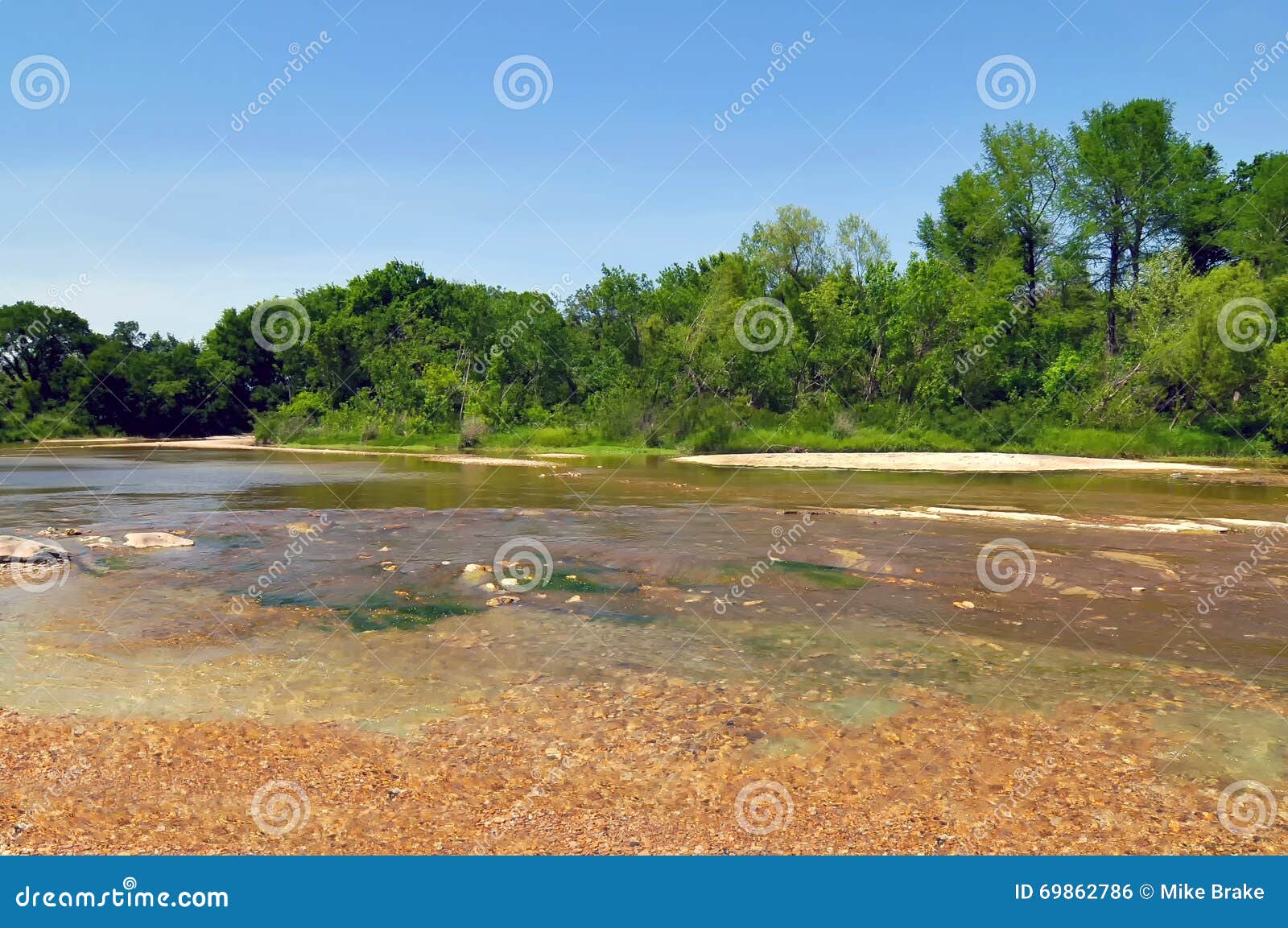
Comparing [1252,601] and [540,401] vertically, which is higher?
[540,401]

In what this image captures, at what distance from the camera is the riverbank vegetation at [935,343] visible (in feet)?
153

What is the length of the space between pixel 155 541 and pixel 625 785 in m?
14.8

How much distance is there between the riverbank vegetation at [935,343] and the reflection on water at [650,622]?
28.4 m

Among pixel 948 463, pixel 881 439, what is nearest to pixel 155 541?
pixel 948 463

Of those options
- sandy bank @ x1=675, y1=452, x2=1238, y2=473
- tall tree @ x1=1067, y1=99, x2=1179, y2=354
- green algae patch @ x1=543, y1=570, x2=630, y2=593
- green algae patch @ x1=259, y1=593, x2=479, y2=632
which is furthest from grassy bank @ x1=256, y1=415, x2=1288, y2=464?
green algae patch @ x1=259, y1=593, x2=479, y2=632

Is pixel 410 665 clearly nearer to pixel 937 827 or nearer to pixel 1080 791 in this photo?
pixel 937 827

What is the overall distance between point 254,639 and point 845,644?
6.91m

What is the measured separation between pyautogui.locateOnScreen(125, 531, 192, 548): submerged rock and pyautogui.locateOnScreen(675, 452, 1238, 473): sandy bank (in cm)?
2854

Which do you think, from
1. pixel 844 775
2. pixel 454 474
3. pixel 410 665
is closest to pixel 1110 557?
pixel 844 775

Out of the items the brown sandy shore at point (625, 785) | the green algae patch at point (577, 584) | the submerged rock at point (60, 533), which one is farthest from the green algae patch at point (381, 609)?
the submerged rock at point (60, 533)

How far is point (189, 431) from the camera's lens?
8812cm

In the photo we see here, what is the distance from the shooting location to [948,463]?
1596 inches

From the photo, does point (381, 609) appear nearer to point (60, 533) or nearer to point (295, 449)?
point (60, 533)

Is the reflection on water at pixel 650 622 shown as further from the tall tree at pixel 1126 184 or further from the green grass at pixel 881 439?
the tall tree at pixel 1126 184
